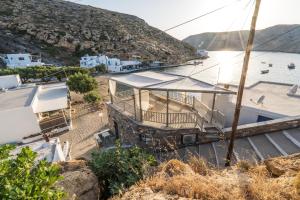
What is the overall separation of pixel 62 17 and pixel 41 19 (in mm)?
8738

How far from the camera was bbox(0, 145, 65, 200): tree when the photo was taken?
2.54m

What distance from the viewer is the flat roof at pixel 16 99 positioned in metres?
17.4

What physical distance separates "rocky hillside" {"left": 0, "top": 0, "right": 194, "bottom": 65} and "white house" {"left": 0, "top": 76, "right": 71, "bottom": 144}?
48192 mm

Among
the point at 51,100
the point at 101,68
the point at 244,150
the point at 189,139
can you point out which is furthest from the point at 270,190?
the point at 101,68

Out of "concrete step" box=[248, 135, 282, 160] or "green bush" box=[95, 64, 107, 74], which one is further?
"green bush" box=[95, 64, 107, 74]

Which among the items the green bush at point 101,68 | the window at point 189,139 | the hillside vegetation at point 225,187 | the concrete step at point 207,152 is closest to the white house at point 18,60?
the green bush at point 101,68

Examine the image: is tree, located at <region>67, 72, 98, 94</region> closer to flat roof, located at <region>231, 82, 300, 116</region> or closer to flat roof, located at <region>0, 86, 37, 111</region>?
flat roof, located at <region>0, 86, 37, 111</region>

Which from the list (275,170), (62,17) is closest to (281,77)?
(275,170)

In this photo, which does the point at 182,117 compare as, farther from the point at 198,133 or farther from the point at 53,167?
the point at 53,167

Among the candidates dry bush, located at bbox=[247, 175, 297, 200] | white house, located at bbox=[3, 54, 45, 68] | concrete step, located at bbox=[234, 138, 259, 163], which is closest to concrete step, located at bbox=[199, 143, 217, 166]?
concrete step, located at bbox=[234, 138, 259, 163]

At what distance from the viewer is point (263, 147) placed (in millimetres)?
9039

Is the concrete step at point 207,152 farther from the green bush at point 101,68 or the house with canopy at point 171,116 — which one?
the green bush at point 101,68

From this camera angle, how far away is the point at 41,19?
240 ft

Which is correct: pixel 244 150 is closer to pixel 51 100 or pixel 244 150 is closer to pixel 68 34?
pixel 51 100
